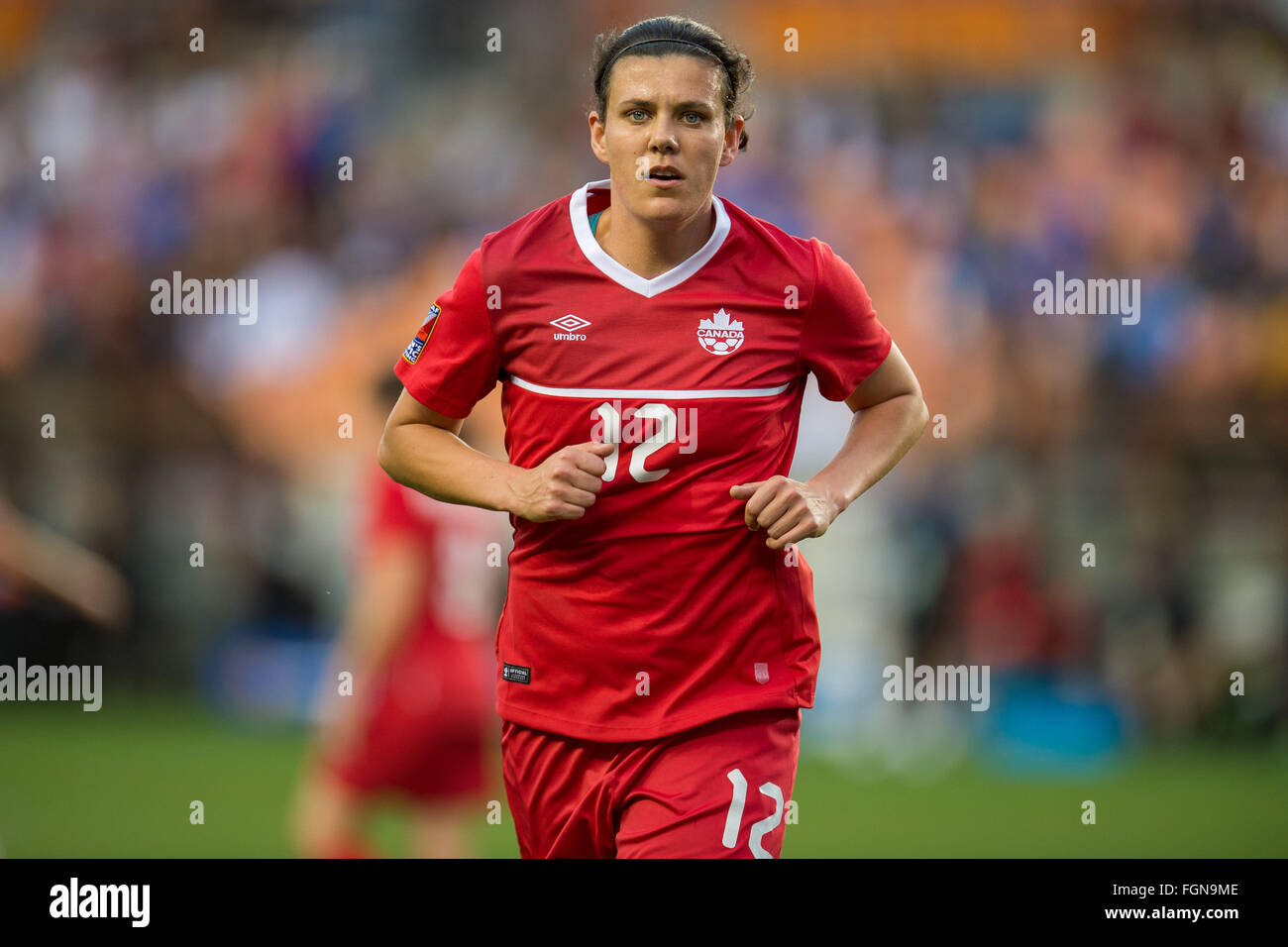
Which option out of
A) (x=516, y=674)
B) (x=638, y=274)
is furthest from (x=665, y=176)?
(x=516, y=674)

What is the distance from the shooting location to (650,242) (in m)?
3.54

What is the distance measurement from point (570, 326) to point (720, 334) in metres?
0.34

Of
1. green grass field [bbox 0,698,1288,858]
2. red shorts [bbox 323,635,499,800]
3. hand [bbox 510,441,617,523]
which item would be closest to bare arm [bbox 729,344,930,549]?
hand [bbox 510,441,617,523]

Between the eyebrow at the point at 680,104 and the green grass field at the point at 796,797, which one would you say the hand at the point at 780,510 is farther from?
the green grass field at the point at 796,797

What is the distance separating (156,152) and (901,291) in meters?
4.73

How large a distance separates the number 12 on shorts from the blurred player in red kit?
274 centimetres

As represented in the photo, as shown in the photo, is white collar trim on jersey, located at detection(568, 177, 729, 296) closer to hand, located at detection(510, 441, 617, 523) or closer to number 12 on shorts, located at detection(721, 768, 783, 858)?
hand, located at detection(510, 441, 617, 523)

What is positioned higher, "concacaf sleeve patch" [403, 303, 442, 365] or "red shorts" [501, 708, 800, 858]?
"concacaf sleeve patch" [403, 303, 442, 365]

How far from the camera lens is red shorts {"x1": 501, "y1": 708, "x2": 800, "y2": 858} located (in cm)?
329

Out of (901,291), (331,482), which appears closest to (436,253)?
(331,482)

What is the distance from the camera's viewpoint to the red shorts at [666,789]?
129 inches

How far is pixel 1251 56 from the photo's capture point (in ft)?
32.3

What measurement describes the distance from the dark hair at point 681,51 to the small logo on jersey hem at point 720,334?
46cm

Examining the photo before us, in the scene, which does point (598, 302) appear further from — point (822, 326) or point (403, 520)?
point (403, 520)
